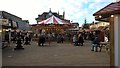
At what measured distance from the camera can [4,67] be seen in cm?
1486

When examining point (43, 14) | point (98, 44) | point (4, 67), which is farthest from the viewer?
point (43, 14)

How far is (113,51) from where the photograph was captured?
12.3 metres

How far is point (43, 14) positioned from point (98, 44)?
82.4 m

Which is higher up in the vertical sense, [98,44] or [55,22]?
[55,22]

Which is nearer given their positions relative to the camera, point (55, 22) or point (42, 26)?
point (55, 22)

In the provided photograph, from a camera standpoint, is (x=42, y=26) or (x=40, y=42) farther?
(x=42, y=26)

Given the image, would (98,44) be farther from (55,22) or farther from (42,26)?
(42,26)

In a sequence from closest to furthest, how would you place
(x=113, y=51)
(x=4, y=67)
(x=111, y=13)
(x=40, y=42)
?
(x=111, y=13) → (x=113, y=51) → (x=4, y=67) → (x=40, y=42)

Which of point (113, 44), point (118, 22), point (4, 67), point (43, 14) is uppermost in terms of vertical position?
point (43, 14)

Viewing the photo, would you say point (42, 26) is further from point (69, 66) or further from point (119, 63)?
point (119, 63)

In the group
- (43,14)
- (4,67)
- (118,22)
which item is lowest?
(4,67)

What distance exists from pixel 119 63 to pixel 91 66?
3213mm

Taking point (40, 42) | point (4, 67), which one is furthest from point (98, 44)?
point (4, 67)

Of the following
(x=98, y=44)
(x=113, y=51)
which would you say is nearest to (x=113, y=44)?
(x=113, y=51)
